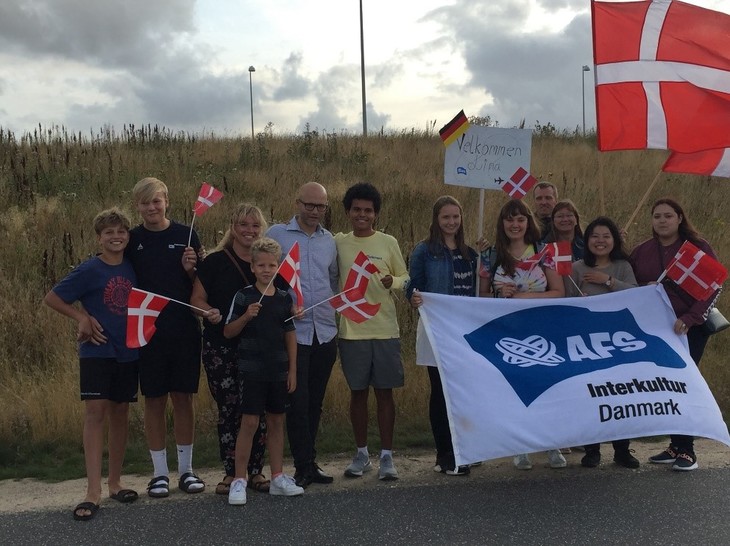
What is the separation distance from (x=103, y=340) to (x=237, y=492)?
1.39 meters

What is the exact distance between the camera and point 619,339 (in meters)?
5.51

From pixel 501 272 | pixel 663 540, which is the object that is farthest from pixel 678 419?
pixel 501 272

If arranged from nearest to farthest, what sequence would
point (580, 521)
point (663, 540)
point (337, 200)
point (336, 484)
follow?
point (663, 540), point (580, 521), point (336, 484), point (337, 200)

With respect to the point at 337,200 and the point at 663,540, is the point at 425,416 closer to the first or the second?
the point at 663,540

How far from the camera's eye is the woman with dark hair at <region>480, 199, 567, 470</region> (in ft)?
18.4

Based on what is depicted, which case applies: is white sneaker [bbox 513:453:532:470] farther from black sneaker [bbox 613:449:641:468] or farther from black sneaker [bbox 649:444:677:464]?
black sneaker [bbox 649:444:677:464]

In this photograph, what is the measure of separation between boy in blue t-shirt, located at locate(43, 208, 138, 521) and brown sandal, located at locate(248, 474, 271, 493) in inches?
31.8

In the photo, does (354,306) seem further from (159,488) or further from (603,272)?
(603,272)

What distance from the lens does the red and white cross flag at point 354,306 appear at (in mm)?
5277

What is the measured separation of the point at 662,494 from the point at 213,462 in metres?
3.50

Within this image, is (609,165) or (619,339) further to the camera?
(609,165)

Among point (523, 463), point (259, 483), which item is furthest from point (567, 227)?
point (259, 483)

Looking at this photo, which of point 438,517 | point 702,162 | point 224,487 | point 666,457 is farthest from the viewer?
point 702,162

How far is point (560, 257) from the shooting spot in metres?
5.55
